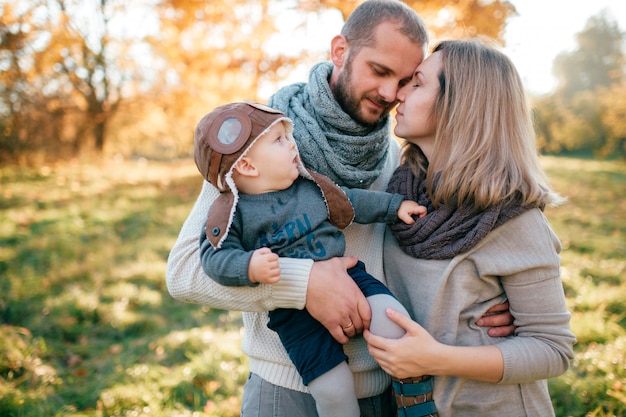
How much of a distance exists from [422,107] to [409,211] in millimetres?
451

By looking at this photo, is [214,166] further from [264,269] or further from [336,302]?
[336,302]

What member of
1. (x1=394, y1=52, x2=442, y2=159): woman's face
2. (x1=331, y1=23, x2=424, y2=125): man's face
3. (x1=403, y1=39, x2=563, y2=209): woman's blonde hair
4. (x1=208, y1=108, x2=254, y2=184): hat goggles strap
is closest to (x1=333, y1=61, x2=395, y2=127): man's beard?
(x1=331, y1=23, x2=424, y2=125): man's face

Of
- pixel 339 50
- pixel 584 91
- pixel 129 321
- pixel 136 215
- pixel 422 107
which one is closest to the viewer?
pixel 422 107

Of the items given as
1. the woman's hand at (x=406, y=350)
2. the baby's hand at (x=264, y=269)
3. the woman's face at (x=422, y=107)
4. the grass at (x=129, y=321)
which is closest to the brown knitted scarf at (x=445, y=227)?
the woman's face at (x=422, y=107)

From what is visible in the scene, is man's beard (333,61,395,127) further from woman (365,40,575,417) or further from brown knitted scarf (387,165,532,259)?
brown knitted scarf (387,165,532,259)

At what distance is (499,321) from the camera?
5.84 feet

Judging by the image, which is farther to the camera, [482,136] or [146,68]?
[146,68]

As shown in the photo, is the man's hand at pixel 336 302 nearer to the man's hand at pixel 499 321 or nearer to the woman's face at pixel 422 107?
the man's hand at pixel 499 321

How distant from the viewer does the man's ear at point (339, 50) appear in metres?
2.32

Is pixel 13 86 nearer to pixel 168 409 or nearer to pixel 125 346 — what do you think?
pixel 125 346

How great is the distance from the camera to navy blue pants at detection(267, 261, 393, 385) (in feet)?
5.34

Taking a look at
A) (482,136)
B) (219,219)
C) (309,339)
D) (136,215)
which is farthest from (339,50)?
(136,215)

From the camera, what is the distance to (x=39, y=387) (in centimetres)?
330

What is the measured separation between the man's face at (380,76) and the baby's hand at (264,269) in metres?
0.91
